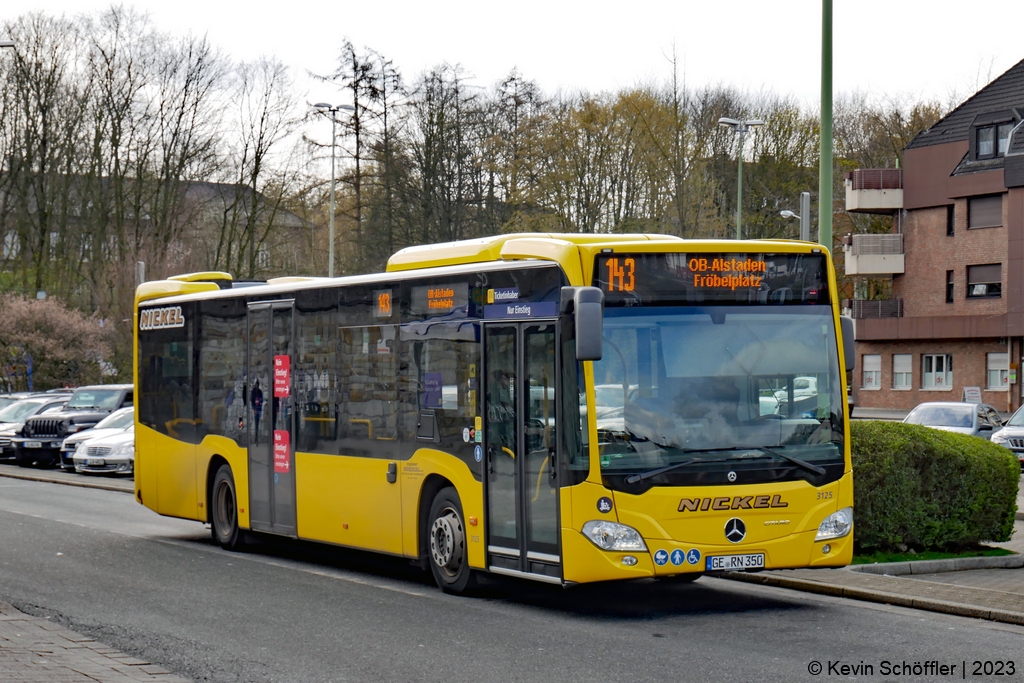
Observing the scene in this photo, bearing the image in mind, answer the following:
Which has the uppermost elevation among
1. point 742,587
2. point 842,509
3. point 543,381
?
point 543,381

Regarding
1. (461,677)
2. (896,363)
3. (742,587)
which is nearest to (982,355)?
(896,363)

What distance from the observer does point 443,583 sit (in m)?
11.8

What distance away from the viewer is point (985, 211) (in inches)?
2286

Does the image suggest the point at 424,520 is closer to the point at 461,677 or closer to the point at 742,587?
the point at 742,587

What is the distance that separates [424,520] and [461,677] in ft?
13.2

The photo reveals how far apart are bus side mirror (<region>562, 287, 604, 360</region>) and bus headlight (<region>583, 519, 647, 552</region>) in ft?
4.09

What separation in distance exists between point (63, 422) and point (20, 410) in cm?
376

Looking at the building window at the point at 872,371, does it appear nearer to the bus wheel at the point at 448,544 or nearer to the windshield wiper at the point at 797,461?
the bus wheel at the point at 448,544

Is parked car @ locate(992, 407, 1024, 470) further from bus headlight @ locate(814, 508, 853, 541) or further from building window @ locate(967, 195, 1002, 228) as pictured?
building window @ locate(967, 195, 1002, 228)

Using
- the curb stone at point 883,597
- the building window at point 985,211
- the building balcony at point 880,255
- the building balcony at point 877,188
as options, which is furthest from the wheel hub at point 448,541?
the building balcony at point 880,255

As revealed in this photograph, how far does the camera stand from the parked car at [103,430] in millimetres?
30438

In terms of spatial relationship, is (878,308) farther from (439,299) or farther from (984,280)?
(439,299)

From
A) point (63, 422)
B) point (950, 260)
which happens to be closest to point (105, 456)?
point (63, 422)

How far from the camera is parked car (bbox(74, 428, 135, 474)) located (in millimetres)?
29547
